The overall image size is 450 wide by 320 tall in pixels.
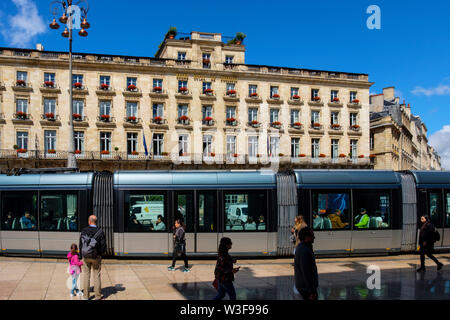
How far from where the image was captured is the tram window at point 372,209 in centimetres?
1339

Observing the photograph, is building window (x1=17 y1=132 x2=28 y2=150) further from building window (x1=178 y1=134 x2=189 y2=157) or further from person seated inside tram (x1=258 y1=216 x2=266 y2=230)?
person seated inside tram (x1=258 y1=216 x2=266 y2=230)

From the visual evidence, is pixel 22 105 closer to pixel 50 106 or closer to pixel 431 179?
pixel 50 106

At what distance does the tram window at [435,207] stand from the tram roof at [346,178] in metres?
1.38

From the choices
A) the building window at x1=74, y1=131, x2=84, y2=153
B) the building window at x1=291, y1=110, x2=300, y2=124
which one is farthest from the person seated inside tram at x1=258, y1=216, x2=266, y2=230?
the building window at x1=291, y1=110, x2=300, y2=124

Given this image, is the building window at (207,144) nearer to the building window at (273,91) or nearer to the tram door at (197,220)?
the building window at (273,91)

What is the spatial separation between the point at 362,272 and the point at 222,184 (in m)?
4.97

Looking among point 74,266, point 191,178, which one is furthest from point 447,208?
point 74,266

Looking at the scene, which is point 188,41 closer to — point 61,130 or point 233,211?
point 61,130

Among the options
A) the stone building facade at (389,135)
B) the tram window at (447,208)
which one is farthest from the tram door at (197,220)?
the stone building facade at (389,135)

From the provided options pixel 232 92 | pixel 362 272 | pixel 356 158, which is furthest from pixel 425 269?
pixel 356 158

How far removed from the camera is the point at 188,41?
43625 mm

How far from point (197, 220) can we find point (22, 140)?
103 feet

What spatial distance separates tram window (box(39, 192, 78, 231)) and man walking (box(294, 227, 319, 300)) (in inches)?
348

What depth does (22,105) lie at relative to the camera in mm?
38094
